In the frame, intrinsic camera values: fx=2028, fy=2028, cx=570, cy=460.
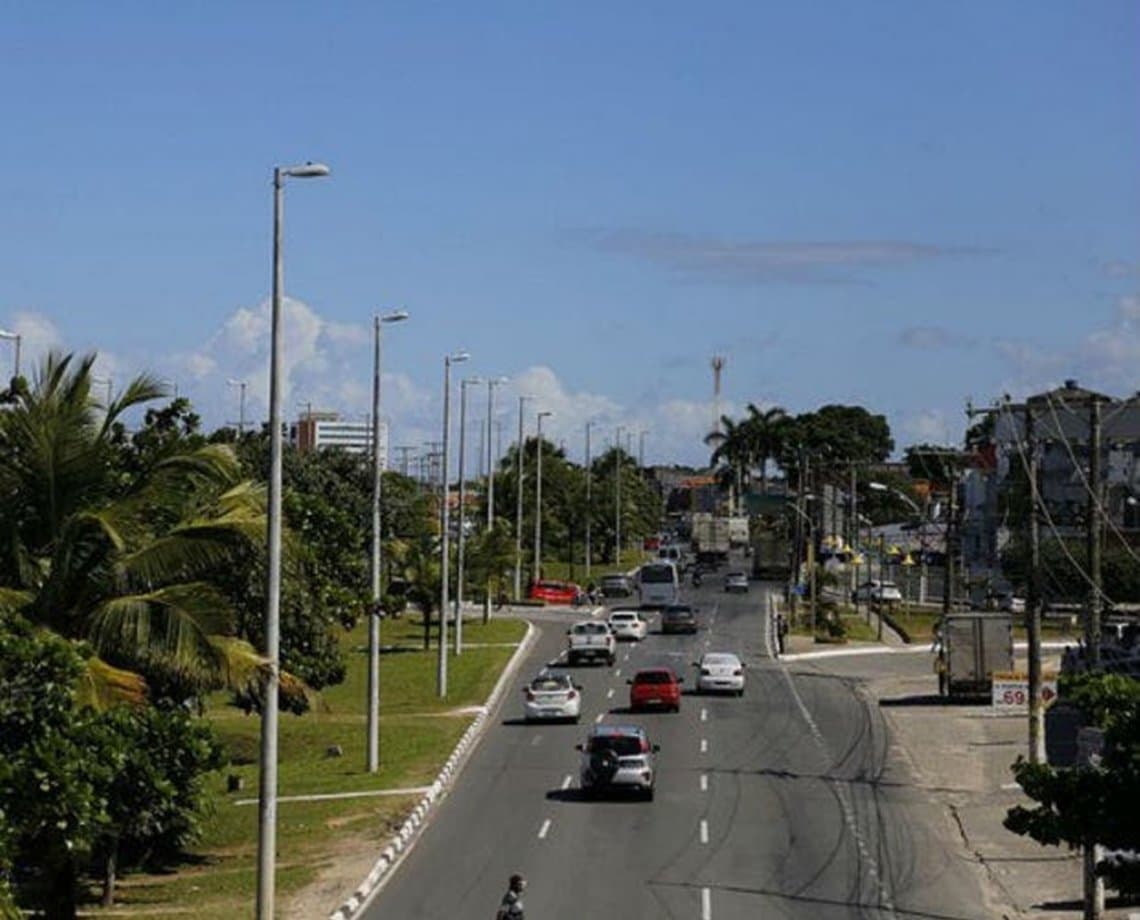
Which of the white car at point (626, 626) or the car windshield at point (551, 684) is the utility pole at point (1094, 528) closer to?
the car windshield at point (551, 684)

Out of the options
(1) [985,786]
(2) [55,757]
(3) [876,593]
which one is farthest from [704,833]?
(3) [876,593]

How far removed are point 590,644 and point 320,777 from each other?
28919mm

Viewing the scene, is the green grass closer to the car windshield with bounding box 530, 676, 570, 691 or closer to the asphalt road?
the asphalt road

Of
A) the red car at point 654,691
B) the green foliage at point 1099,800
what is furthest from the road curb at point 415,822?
the green foliage at point 1099,800

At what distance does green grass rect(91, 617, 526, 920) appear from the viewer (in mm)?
31234

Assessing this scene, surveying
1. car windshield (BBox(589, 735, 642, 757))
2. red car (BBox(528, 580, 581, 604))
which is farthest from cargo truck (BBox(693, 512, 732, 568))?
car windshield (BBox(589, 735, 642, 757))

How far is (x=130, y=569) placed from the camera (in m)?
25.5

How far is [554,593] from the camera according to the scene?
360 ft

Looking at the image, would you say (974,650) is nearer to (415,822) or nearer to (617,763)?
(617,763)

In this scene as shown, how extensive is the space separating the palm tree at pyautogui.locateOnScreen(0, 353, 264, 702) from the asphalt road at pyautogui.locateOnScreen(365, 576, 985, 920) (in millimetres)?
5687

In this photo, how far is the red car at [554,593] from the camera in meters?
108

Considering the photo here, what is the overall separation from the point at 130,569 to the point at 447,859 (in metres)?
10.1

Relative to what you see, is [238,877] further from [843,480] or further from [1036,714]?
[843,480]

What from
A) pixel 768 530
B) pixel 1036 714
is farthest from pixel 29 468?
pixel 768 530
